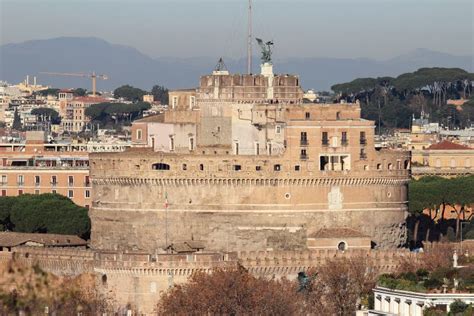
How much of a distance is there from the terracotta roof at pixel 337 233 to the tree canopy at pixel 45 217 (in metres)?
15.8

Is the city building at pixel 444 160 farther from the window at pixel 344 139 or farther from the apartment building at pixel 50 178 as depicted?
the window at pixel 344 139

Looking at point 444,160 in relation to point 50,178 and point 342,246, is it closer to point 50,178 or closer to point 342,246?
point 50,178

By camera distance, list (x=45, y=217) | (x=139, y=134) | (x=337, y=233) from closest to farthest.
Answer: (x=337, y=233) < (x=45, y=217) < (x=139, y=134)

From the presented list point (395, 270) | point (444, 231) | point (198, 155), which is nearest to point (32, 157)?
point (444, 231)

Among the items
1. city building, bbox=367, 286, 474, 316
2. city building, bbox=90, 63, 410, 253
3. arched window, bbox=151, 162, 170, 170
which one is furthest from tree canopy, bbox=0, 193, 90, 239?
city building, bbox=367, 286, 474, 316

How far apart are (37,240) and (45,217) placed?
13.7 metres

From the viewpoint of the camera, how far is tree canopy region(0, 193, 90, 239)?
107 metres

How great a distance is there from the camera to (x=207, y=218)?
96.3 meters

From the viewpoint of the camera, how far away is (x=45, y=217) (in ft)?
354

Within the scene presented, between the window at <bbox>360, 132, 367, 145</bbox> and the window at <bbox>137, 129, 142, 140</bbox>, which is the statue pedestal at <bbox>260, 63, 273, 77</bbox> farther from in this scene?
the window at <bbox>137, 129, 142, 140</bbox>

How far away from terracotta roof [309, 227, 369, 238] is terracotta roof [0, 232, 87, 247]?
34.7 feet

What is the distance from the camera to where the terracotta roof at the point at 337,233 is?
308 ft

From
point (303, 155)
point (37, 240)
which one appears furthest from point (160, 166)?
point (37, 240)

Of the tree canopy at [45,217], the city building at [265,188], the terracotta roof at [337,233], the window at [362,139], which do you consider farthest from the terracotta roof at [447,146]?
the terracotta roof at [337,233]
